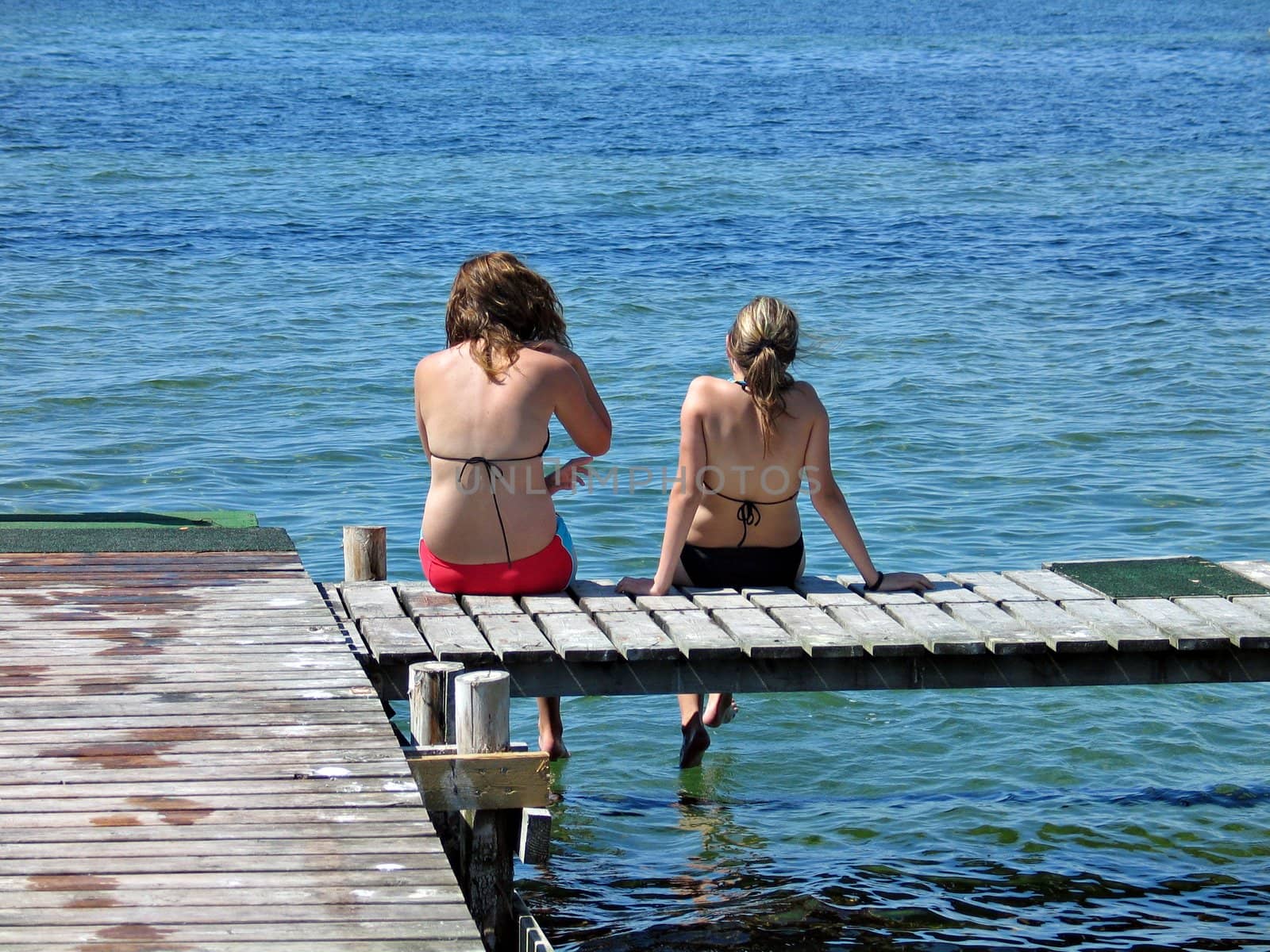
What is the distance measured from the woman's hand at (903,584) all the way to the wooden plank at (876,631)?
0.22m

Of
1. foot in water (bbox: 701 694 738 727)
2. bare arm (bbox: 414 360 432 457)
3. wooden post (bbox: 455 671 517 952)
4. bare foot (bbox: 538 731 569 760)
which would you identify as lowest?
bare foot (bbox: 538 731 569 760)

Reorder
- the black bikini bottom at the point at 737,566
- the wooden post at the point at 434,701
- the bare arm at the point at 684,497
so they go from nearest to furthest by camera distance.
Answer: the wooden post at the point at 434,701 → the bare arm at the point at 684,497 → the black bikini bottom at the point at 737,566

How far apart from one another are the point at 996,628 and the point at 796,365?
10499 mm

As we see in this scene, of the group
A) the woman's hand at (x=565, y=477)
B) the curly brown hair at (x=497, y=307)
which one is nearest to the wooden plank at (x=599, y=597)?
the woman's hand at (x=565, y=477)

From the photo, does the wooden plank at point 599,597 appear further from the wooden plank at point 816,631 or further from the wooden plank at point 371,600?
the wooden plank at point 371,600

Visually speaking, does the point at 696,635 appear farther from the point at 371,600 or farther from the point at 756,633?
the point at 371,600

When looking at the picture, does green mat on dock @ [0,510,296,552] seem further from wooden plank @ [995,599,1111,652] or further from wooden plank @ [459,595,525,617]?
wooden plank @ [995,599,1111,652]

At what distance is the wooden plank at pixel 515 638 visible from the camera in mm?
5211

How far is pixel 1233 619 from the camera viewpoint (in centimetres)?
561

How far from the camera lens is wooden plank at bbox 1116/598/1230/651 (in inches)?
214

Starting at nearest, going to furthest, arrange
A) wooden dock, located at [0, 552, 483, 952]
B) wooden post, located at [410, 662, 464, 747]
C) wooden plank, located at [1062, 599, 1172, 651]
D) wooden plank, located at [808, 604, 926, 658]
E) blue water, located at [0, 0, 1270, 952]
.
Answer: wooden dock, located at [0, 552, 483, 952] < wooden post, located at [410, 662, 464, 747] < wooden plank, located at [808, 604, 926, 658] < wooden plank, located at [1062, 599, 1172, 651] < blue water, located at [0, 0, 1270, 952]

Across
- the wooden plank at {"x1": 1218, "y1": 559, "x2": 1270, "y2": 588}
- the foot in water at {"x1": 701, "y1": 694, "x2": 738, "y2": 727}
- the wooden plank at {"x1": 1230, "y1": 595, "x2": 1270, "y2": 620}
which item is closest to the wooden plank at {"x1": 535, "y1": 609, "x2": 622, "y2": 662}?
the foot in water at {"x1": 701, "y1": 694, "x2": 738, "y2": 727}

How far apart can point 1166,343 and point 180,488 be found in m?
9.93

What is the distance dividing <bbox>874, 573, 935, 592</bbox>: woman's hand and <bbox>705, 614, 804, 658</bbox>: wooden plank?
62 centimetres
